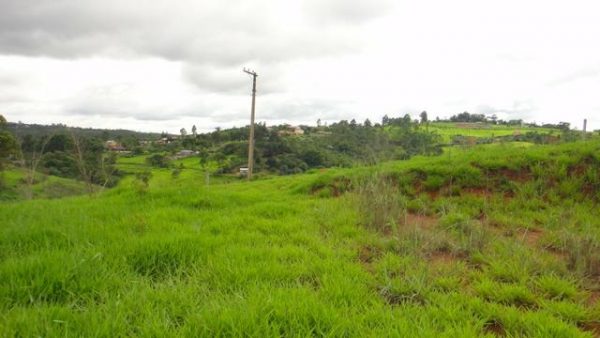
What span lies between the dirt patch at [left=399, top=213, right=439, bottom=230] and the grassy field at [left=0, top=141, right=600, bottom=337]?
42 mm

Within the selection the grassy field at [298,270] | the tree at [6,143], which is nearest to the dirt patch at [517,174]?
the grassy field at [298,270]

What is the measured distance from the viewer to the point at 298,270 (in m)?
3.29

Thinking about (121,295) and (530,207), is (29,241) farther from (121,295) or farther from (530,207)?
(530,207)

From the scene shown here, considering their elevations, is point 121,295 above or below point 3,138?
below

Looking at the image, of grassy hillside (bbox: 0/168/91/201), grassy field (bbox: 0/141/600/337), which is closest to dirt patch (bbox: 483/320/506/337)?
grassy field (bbox: 0/141/600/337)

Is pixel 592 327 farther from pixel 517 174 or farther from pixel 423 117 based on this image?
pixel 423 117

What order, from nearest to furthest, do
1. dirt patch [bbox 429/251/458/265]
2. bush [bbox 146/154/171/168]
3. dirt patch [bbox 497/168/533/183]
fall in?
dirt patch [bbox 429/251/458/265], dirt patch [bbox 497/168/533/183], bush [bbox 146/154/171/168]

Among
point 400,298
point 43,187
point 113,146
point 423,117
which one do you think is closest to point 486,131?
point 423,117

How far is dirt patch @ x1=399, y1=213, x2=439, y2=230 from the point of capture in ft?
17.3

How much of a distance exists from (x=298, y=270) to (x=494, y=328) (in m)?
1.56

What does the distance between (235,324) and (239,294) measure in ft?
1.47

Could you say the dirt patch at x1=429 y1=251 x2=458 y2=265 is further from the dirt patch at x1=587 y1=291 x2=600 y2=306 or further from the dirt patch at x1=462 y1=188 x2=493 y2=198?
the dirt patch at x1=462 y1=188 x2=493 y2=198

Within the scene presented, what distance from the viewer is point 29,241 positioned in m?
3.83

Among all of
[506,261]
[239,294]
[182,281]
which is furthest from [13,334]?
[506,261]
